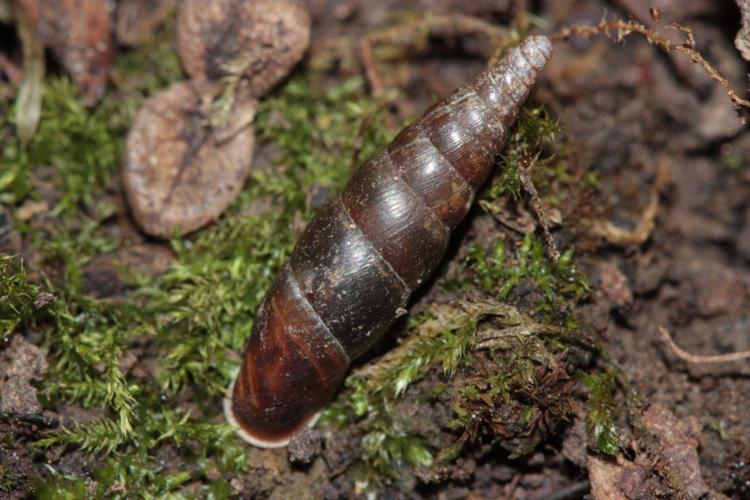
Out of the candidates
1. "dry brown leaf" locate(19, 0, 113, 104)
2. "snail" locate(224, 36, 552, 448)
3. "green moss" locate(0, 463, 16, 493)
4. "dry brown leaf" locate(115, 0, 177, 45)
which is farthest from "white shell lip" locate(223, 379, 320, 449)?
"dry brown leaf" locate(115, 0, 177, 45)

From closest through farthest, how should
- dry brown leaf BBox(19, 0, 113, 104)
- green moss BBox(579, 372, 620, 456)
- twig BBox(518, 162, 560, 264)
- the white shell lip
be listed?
green moss BBox(579, 372, 620, 456) < twig BBox(518, 162, 560, 264) < the white shell lip < dry brown leaf BBox(19, 0, 113, 104)

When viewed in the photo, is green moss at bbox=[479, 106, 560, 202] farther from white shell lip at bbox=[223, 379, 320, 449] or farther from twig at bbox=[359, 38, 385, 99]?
white shell lip at bbox=[223, 379, 320, 449]

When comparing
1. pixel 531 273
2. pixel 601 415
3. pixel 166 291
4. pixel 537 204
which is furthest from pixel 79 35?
pixel 601 415

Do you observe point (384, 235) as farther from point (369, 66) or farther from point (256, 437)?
point (369, 66)

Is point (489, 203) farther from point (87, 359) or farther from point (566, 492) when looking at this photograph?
point (87, 359)

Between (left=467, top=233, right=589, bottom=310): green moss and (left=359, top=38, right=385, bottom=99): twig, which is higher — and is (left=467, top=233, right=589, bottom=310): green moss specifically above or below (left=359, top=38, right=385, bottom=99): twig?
below

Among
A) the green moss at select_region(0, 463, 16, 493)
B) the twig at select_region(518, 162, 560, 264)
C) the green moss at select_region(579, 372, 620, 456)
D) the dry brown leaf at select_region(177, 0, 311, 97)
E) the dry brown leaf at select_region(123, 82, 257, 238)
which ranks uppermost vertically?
the dry brown leaf at select_region(177, 0, 311, 97)

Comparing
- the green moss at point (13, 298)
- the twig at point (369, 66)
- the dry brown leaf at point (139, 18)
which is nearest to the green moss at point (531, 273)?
the twig at point (369, 66)
